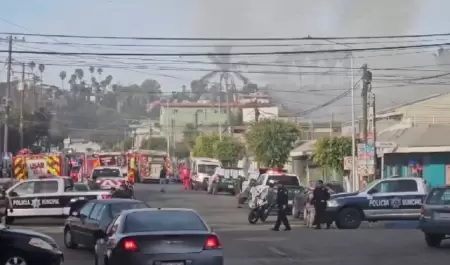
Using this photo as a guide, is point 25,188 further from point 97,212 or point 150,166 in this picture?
point 150,166

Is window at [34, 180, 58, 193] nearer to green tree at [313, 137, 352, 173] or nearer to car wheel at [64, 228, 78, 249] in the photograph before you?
car wheel at [64, 228, 78, 249]

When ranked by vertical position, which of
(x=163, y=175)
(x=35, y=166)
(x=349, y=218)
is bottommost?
(x=349, y=218)

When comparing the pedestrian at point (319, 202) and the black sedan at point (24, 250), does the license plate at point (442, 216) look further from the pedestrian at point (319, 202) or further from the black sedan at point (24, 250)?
the black sedan at point (24, 250)

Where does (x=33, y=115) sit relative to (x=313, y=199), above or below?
above

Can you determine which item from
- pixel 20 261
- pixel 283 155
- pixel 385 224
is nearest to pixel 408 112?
pixel 283 155

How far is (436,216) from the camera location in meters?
23.9

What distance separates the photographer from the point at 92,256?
2253 cm

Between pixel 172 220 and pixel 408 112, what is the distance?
55.6 meters

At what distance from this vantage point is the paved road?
21.2m

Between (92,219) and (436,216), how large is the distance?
850 centimetres

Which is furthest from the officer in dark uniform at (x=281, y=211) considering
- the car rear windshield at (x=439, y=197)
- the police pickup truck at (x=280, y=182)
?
the police pickup truck at (x=280, y=182)

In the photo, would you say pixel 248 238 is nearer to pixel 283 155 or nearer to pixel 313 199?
pixel 313 199

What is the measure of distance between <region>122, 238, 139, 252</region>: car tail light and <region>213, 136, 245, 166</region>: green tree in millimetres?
79437

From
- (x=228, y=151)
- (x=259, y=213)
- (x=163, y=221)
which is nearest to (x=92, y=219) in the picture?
(x=163, y=221)
